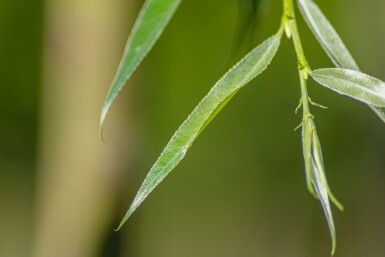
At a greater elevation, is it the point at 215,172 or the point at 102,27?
the point at 102,27

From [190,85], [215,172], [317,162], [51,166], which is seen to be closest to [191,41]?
[190,85]

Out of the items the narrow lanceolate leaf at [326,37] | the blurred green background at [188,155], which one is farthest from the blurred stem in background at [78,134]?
the narrow lanceolate leaf at [326,37]

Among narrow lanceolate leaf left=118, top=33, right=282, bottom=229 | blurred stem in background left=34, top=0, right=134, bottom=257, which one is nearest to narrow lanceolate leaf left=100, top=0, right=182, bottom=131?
narrow lanceolate leaf left=118, top=33, right=282, bottom=229

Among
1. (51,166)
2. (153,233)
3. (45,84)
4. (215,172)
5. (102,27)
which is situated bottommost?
(153,233)

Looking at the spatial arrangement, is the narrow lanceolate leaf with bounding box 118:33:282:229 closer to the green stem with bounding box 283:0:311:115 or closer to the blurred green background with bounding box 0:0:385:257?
the green stem with bounding box 283:0:311:115

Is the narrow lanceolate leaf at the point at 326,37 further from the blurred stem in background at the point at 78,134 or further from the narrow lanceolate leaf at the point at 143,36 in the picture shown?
the blurred stem in background at the point at 78,134

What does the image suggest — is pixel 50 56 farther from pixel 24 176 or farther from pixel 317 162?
pixel 317 162

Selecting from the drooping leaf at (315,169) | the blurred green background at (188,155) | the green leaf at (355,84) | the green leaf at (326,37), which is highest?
the green leaf at (326,37)
